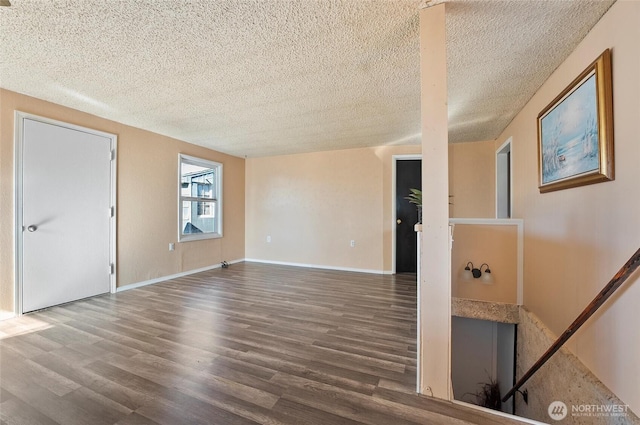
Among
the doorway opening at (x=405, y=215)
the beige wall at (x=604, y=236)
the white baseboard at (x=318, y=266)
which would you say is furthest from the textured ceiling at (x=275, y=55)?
the white baseboard at (x=318, y=266)

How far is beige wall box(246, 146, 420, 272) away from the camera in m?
4.50

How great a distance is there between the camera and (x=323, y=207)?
4.90 meters

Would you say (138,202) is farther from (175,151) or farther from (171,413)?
(171,413)

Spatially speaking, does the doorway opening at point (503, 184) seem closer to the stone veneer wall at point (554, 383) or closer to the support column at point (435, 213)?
the stone veneer wall at point (554, 383)

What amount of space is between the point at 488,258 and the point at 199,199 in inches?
180

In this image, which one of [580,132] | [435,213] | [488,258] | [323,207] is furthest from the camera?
[323,207]

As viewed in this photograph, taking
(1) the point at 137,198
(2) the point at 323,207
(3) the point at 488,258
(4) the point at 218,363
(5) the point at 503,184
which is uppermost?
(5) the point at 503,184

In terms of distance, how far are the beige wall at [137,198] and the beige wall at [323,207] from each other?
123cm

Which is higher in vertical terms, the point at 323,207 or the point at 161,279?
the point at 323,207

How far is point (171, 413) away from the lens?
1.35 meters

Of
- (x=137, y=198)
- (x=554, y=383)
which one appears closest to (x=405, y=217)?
(x=554, y=383)

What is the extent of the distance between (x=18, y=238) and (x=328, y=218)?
3.98 m

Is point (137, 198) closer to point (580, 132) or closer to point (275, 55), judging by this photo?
point (275, 55)

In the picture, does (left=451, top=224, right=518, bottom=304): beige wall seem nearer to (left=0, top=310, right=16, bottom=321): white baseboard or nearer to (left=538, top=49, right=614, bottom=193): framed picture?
(left=538, top=49, right=614, bottom=193): framed picture
